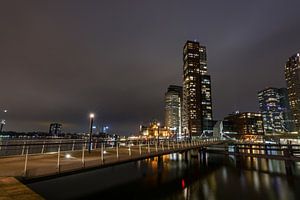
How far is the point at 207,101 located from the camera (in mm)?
180875

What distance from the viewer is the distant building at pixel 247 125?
147375 mm

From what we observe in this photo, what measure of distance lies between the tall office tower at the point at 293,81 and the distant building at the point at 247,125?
27.4 metres

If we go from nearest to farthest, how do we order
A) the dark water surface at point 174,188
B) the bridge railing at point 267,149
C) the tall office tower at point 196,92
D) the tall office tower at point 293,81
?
the dark water surface at point 174,188
the bridge railing at point 267,149
the tall office tower at point 293,81
the tall office tower at point 196,92

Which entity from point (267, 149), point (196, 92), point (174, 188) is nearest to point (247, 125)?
point (196, 92)

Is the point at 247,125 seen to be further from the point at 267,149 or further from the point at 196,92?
the point at 267,149

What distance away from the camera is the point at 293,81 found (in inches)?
6511

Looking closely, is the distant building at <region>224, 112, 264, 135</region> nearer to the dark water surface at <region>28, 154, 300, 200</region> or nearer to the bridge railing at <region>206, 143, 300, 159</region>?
the bridge railing at <region>206, 143, 300, 159</region>

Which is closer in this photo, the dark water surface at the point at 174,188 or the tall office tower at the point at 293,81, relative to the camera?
the dark water surface at the point at 174,188

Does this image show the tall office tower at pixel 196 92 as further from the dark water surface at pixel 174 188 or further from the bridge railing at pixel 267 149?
the dark water surface at pixel 174 188

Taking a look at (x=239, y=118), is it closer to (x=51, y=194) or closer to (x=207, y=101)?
(x=207, y=101)

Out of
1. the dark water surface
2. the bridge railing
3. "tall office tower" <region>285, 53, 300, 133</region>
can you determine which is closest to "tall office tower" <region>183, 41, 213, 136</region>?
"tall office tower" <region>285, 53, 300, 133</region>

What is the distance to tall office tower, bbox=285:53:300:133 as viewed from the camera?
152m

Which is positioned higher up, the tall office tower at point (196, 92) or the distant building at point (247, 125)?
the tall office tower at point (196, 92)

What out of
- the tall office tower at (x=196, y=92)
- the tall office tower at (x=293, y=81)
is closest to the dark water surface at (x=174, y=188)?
the tall office tower at (x=196, y=92)
